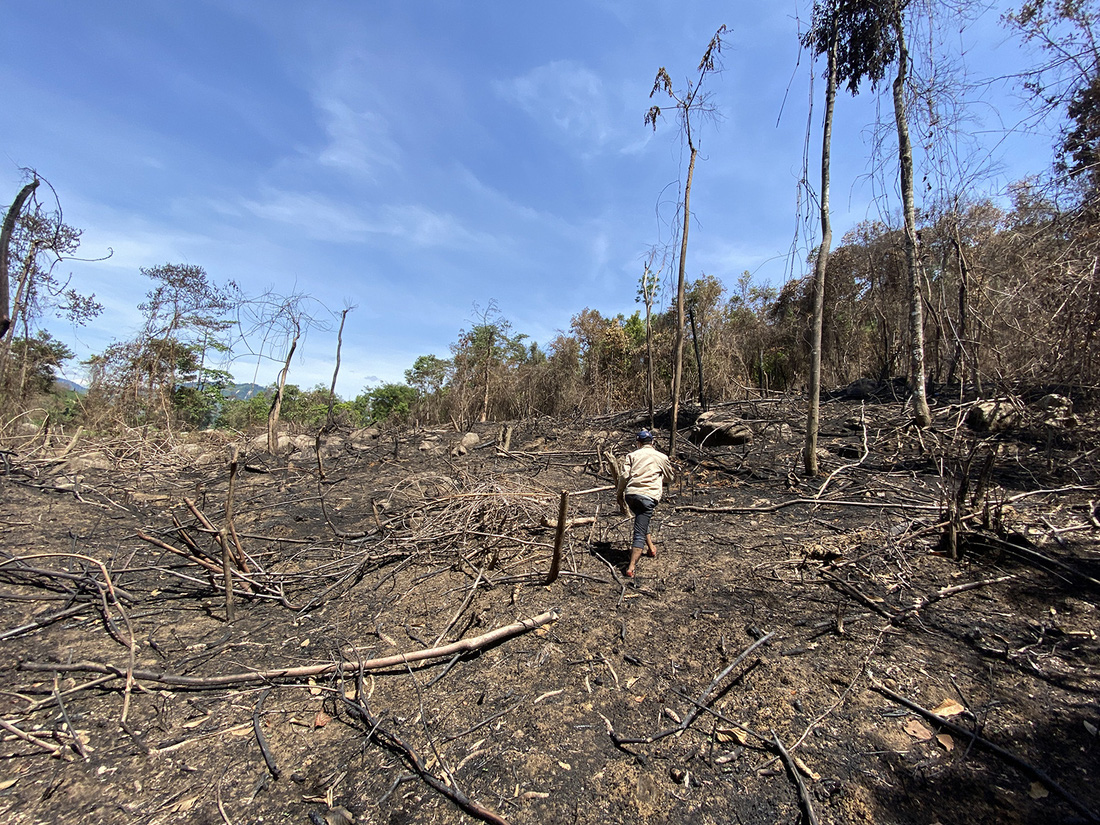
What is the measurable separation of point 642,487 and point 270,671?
11.3ft

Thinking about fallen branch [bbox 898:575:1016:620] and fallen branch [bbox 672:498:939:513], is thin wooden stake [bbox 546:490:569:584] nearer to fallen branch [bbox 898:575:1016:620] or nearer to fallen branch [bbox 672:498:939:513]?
fallen branch [bbox 898:575:1016:620]

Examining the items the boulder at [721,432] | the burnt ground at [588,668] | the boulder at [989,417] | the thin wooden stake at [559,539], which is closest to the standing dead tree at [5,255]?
the burnt ground at [588,668]

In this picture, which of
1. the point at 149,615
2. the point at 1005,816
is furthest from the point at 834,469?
the point at 149,615

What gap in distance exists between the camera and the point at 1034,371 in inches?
132

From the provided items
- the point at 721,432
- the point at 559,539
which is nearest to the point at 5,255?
the point at 559,539

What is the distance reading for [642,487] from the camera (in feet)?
15.3

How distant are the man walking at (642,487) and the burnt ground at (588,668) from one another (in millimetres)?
393

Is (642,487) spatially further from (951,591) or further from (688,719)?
(951,591)

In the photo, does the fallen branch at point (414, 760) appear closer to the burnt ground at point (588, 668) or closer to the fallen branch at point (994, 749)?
the burnt ground at point (588, 668)

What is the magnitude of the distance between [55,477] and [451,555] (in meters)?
8.17

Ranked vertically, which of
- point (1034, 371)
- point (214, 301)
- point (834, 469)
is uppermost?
point (214, 301)

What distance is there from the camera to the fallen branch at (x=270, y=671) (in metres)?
2.90

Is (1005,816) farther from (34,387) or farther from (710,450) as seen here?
(34,387)

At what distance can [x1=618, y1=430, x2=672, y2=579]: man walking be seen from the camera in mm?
4559
